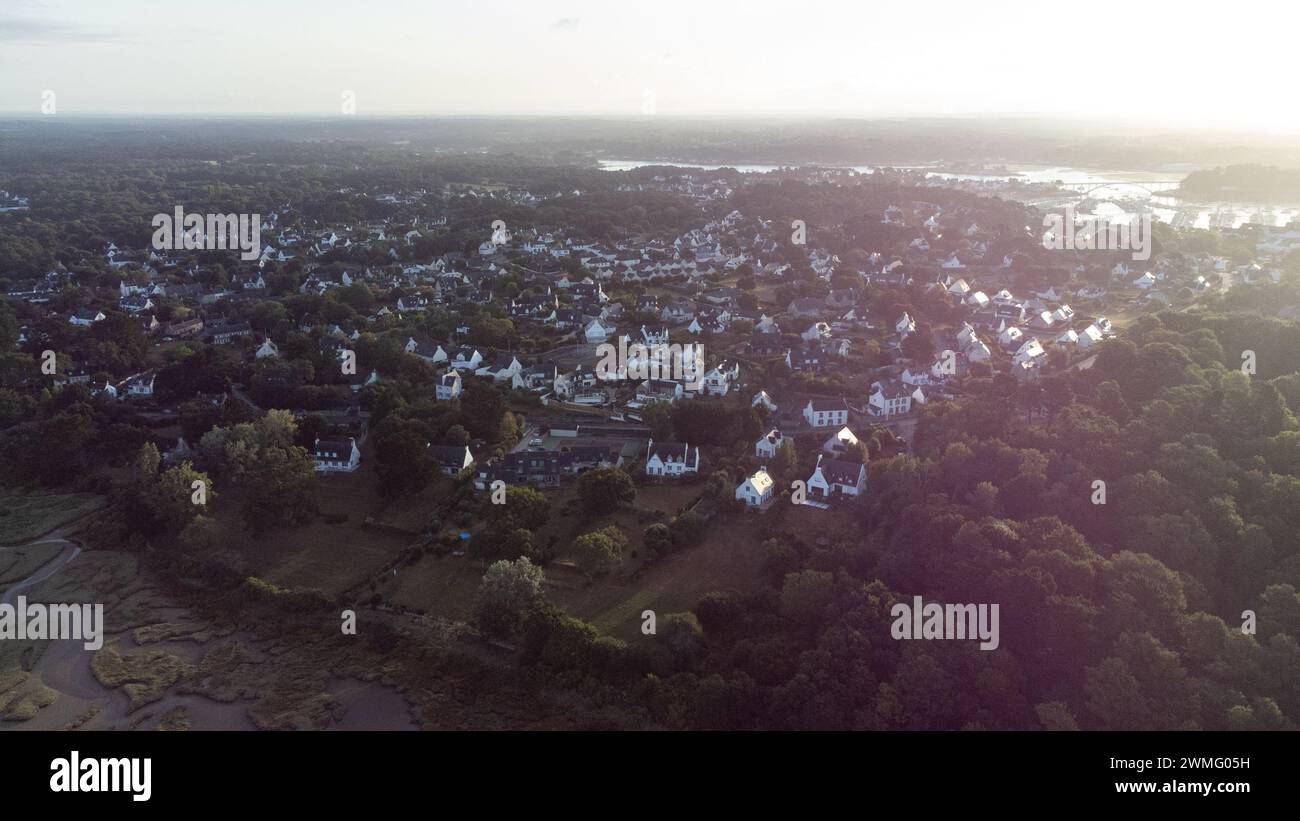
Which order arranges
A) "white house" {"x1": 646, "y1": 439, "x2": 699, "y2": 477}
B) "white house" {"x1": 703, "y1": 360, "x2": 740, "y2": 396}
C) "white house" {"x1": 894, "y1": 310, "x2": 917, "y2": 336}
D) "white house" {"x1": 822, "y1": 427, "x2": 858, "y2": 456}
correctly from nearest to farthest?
"white house" {"x1": 646, "y1": 439, "x2": 699, "y2": 477}, "white house" {"x1": 822, "y1": 427, "x2": 858, "y2": 456}, "white house" {"x1": 703, "y1": 360, "x2": 740, "y2": 396}, "white house" {"x1": 894, "y1": 310, "x2": 917, "y2": 336}

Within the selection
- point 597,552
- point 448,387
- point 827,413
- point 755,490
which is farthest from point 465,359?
point 597,552

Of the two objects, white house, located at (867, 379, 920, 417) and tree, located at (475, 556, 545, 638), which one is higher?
white house, located at (867, 379, 920, 417)

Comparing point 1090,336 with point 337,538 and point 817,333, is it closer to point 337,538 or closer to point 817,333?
point 817,333

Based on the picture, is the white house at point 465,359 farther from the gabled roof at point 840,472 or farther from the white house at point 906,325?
the white house at point 906,325

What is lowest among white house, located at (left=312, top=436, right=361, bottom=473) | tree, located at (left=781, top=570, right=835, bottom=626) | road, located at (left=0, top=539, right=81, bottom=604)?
road, located at (left=0, top=539, right=81, bottom=604)

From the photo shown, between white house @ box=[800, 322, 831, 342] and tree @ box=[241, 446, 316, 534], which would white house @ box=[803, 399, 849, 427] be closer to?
white house @ box=[800, 322, 831, 342]

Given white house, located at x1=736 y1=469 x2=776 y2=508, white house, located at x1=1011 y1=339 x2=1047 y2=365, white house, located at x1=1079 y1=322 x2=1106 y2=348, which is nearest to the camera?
white house, located at x1=736 y1=469 x2=776 y2=508

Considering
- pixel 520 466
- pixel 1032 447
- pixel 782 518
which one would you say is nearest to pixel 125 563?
pixel 520 466

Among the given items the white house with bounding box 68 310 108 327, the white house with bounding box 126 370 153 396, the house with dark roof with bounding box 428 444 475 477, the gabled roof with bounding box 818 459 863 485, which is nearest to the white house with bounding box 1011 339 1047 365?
the gabled roof with bounding box 818 459 863 485

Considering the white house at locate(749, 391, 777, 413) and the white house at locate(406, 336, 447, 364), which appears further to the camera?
the white house at locate(406, 336, 447, 364)
